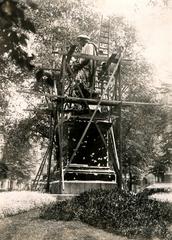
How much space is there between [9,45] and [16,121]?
27652mm

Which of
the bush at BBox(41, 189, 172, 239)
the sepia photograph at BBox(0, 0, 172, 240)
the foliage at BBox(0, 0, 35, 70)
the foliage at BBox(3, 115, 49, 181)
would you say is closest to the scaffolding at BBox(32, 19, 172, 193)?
the sepia photograph at BBox(0, 0, 172, 240)

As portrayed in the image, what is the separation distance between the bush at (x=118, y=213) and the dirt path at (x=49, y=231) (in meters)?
0.32

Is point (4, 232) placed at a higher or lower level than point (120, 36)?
lower

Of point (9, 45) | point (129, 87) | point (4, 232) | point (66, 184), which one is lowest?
point (4, 232)

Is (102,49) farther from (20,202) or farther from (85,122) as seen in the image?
(20,202)

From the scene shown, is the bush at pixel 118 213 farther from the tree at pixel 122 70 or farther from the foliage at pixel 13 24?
the tree at pixel 122 70

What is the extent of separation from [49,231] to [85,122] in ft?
30.0

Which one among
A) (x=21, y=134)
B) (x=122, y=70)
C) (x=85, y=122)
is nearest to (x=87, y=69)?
(x=85, y=122)

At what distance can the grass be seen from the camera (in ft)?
41.2

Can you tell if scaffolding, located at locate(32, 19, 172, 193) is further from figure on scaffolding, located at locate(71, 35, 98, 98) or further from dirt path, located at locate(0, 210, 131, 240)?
dirt path, located at locate(0, 210, 131, 240)

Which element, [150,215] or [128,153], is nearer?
[150,215]

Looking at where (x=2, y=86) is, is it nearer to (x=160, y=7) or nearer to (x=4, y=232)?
(x=160, y=7)

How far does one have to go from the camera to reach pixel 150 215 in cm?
963

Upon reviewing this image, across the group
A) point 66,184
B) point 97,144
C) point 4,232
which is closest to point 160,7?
point 97,144
